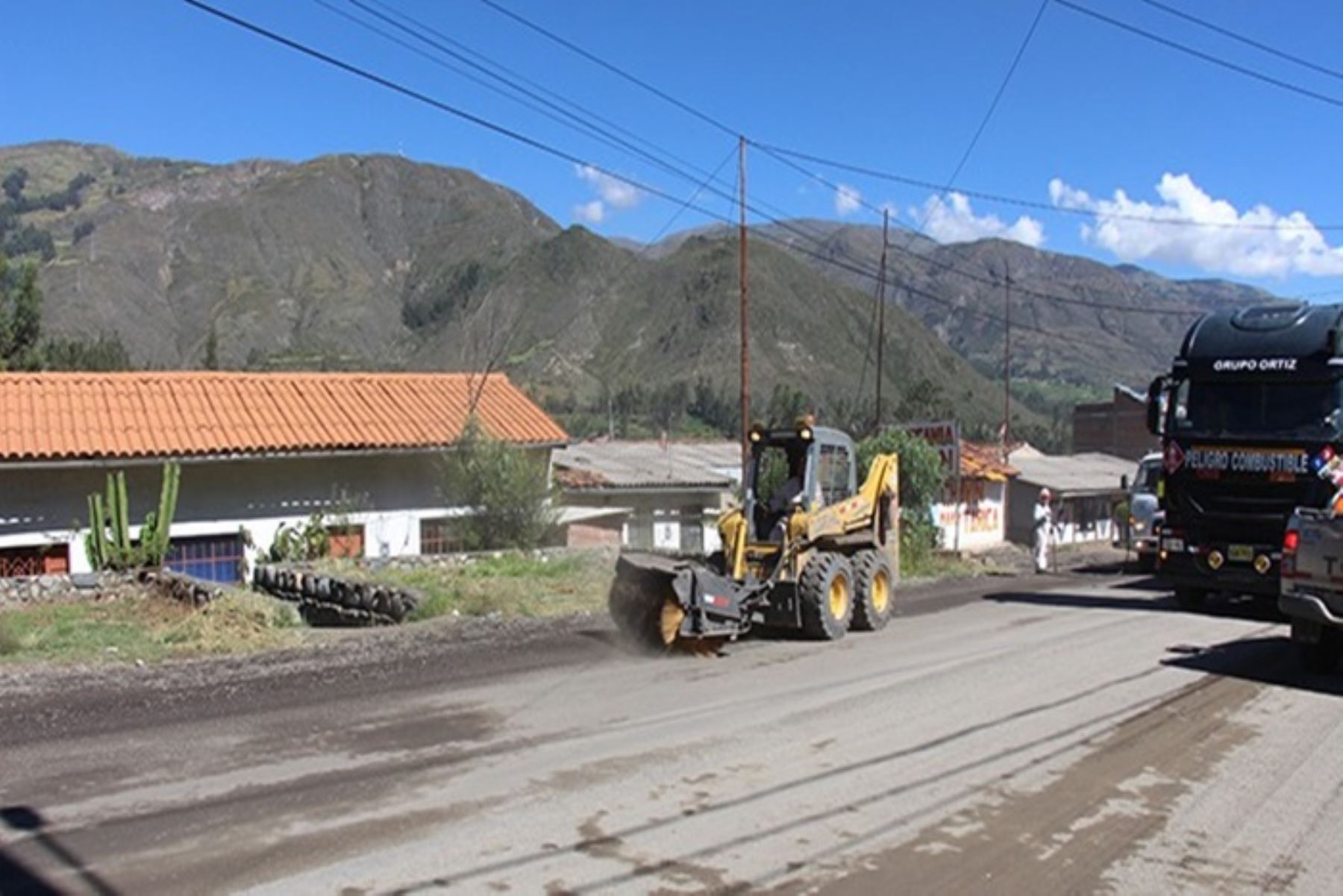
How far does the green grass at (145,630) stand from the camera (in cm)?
1441

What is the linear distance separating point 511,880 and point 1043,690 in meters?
6.93

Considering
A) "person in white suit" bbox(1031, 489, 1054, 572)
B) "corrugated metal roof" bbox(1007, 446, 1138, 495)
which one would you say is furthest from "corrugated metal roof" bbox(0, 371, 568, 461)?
"corrugated metal roof" bbox(1007, 446, 1138, 495)

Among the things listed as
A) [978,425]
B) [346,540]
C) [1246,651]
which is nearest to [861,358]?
[978,425]

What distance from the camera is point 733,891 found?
6.20 m

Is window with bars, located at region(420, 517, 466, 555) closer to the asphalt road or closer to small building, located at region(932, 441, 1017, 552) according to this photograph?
the asphalt road

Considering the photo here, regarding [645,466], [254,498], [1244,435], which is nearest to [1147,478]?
[1244,435]

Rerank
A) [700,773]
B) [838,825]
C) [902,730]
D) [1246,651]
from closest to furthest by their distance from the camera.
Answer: [838,825] → [700,773] → [902,730] → [1246,651]

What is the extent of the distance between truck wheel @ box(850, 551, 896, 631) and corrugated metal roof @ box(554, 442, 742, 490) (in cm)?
1823

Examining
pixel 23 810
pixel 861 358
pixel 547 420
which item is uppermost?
pixel 861 358

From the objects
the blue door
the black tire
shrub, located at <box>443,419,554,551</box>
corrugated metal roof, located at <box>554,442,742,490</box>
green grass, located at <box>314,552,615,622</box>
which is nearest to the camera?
green grass, located at <box>314,552,615,622</box>

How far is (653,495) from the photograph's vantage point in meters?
36.8

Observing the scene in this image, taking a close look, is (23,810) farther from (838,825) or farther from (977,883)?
(977,883)

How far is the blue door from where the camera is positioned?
25.9 metres

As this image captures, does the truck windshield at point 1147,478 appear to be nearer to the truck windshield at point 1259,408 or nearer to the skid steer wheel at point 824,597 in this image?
the truck windshield at point 1259,408
